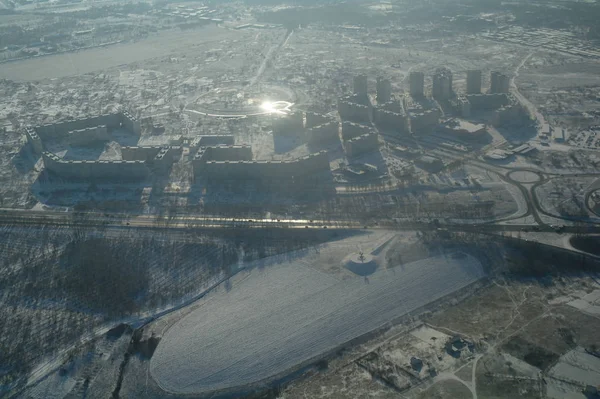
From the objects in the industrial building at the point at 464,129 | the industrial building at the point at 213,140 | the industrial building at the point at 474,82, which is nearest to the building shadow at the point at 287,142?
the industrial building at the point at 213,140

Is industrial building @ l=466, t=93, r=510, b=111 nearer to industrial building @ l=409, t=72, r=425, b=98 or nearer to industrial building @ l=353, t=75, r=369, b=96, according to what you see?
industrial building @ l=409, t=72, r=425, b=98

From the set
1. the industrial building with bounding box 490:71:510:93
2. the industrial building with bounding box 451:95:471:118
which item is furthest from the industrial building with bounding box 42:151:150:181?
the industrial building with bounding box 490:71:510:93

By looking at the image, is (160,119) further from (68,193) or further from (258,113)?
(68,193)

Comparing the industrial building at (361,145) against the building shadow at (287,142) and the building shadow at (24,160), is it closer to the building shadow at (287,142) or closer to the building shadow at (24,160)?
the building shadow at (287,142)

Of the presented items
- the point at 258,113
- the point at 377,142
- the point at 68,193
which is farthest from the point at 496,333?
the point at 258,113

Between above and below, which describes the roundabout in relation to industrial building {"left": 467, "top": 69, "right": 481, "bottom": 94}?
below

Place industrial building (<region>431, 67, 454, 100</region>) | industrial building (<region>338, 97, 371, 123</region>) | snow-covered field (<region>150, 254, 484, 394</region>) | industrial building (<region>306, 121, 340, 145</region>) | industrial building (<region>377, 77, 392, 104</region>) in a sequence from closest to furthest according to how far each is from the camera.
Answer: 1. snow-covered field (<region>150, 254, 484, 394</region>)
2. industrial building (<region>306, 121, 340, 145</region>)
3. industrial building (<region>338, 97, 371, 123</region>)
4. industrial building (<region>377, 77, 392, 104</region>)
5. industrial building (<region>431, 67, 454, 100</region>)

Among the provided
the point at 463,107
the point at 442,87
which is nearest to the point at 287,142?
the point at 463,107
